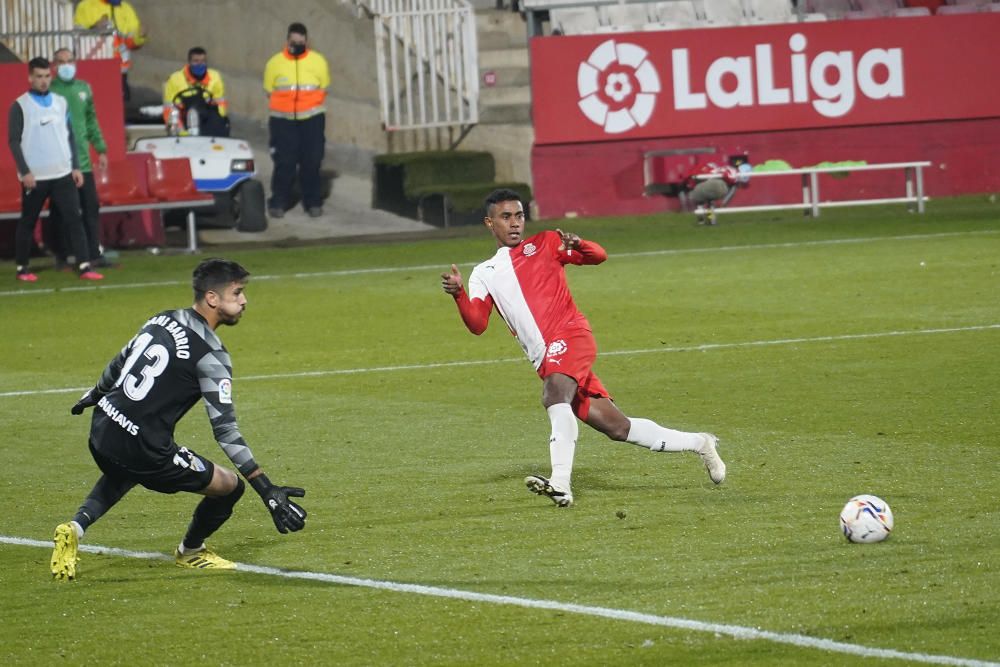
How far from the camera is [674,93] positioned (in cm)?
2502

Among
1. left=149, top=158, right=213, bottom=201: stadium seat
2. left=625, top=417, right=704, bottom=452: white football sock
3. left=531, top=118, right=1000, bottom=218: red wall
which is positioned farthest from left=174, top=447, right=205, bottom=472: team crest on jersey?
left=531, top=118, right=1000, bottom=218: red wall

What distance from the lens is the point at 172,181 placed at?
22.1m

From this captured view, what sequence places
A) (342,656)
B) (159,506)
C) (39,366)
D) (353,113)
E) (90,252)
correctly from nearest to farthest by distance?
(342,656) < (159,506) < (39,366) < (90,252) < (353,113)

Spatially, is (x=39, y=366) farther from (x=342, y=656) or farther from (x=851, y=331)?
(x=342, y=656)

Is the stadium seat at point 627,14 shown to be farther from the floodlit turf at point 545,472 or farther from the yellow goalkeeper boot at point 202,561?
the yellow goalkeeper boot at point 202,561

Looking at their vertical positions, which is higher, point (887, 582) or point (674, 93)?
point (674, 93)

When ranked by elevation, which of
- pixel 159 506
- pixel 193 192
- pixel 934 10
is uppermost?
pixel 934 10

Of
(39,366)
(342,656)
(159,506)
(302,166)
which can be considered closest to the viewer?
(342,656)

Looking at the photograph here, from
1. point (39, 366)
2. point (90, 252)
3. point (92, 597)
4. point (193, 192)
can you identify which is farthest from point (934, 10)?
point (92, 597)

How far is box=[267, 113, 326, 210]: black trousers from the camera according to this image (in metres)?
24.3

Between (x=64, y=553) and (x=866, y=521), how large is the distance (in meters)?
3.12

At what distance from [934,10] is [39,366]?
706 inches

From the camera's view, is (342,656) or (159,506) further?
(159,506)

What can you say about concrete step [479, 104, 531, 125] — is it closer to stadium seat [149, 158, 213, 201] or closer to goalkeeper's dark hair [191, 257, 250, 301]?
stadium seat [149, 158, 213, 201]
